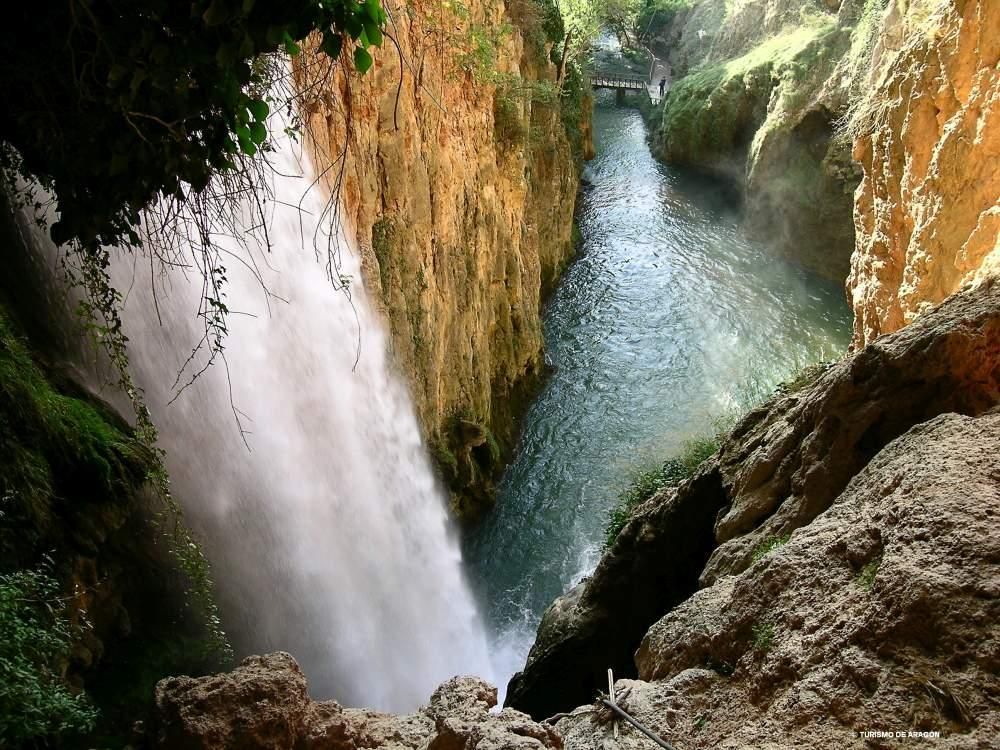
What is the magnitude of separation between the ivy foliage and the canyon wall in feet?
6.25

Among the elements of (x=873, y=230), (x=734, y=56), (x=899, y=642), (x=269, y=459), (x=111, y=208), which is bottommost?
(x=899, y=642)

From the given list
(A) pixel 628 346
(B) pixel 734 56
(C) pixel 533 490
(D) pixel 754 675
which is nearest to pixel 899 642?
(D) pixel 754 675

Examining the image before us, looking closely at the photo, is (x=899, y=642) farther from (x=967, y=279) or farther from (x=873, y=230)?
(x=873, y=230)

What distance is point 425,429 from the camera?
400 inches

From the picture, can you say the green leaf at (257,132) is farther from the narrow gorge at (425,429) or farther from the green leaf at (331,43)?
the green leaf at (331,43)

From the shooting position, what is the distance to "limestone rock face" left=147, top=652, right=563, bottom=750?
3.41 m

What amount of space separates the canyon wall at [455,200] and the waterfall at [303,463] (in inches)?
23.8

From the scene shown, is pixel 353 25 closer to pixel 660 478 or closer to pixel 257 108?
pixel 257 108

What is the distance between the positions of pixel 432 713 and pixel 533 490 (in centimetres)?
925

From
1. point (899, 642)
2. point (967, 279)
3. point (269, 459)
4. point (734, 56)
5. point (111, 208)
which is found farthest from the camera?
point (734, 56)

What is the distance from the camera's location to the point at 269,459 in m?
7.25

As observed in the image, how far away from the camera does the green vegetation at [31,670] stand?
8.57ft

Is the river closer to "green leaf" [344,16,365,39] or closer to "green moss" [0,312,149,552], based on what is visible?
"green moss" [0,312,149,552]

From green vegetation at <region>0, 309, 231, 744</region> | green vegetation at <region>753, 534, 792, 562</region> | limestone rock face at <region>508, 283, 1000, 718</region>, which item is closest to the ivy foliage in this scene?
green vegetation at <region>0, 309, 231, 744</region>
